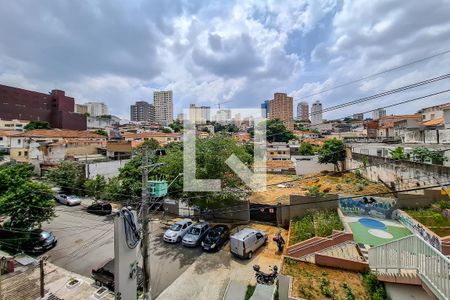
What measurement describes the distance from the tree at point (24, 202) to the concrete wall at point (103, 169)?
1055 cm

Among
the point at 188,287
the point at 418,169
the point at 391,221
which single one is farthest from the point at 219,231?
the point at 418,169

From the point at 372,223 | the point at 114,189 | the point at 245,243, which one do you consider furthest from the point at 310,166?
the point at 114,189

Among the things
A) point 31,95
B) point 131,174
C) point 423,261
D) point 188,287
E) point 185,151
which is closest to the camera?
point 423,261

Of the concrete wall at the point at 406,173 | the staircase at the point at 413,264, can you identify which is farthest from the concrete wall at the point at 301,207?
the staircase at the point at 413,264

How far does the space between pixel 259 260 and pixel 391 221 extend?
812cm

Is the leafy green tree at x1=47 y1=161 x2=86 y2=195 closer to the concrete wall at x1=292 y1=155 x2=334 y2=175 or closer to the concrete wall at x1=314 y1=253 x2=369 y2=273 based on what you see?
the concrete wall at x1=314 y1=253 x2=369 y2=273

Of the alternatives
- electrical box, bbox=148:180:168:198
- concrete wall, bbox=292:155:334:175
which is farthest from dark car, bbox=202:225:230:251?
concrete wall, bbox=292:155:334:175

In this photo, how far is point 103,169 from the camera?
24312 millimetres

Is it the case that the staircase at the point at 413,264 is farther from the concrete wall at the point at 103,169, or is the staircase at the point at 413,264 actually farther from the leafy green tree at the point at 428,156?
the concrete wall at the point at 103,169

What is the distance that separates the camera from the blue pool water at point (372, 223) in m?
12.2

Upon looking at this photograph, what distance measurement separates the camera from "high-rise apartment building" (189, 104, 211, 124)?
37853 millimetres

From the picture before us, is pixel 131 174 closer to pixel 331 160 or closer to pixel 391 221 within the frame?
pixel 391 221

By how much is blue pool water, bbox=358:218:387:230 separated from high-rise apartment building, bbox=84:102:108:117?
421ft

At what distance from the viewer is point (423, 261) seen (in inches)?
216
